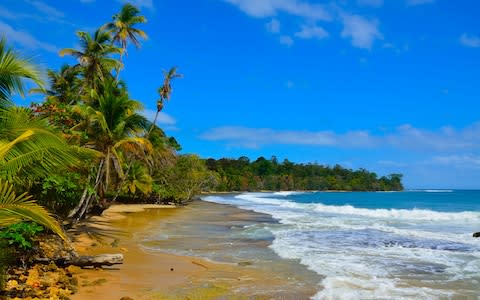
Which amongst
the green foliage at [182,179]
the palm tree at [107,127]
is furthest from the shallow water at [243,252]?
the green foliage at [182,179]

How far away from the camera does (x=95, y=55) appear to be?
2439 cm

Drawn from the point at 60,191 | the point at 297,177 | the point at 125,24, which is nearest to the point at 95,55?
the point at 125,24

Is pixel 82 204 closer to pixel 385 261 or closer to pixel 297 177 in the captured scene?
pixel 385 261

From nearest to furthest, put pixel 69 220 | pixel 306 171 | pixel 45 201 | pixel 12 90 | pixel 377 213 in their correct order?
pixel 12 90
pixel 45 201
pixel 69 220
pixel 377 213
pixel 306 171

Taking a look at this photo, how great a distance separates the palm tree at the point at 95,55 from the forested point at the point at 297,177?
85.0 meters

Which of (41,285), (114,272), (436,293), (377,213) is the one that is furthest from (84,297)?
(377,213)

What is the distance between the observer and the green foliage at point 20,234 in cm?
749

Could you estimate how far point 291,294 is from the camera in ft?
26.2

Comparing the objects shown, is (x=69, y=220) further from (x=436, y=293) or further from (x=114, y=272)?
(x=436, y=293)

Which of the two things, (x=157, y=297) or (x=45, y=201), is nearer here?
(x=157, y=297)

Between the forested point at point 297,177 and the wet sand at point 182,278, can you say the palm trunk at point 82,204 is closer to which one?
the wet sand at point 182,278

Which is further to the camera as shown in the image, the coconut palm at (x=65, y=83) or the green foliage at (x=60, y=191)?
the coconut palm at (x=65, y=83)

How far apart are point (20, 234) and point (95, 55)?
61.3 ft

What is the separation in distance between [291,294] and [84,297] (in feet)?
12.2
